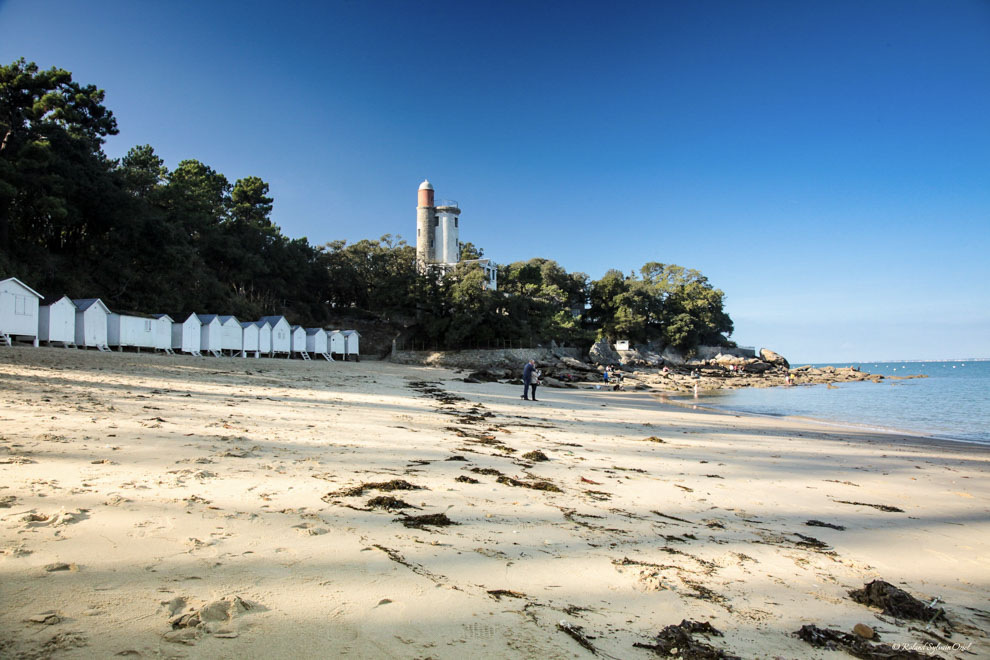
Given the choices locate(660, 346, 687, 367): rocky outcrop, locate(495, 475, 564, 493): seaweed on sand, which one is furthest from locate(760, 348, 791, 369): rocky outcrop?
locate(495, 475, 564, 493): seaweed on sand

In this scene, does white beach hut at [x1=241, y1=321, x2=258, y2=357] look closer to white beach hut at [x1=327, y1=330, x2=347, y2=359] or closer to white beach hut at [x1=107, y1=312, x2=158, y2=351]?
white beach hut at [x1=107, y1=312, x2=158, y2=351]

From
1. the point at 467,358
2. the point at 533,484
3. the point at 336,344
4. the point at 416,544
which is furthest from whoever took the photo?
the point at 467,358

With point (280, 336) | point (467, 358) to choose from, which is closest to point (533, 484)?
point (280, 336)

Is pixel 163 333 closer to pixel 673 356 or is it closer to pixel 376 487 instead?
pixel 376 487

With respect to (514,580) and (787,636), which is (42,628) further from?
(787,636)

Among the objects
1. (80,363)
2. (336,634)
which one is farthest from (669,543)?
(80,363)

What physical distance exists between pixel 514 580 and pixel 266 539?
1.76 metres

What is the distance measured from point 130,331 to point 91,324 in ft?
7.12

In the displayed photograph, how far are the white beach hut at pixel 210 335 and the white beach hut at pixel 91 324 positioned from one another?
684cm

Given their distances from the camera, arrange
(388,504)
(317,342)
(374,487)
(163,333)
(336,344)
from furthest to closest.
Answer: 1. (336,344)
2. (317,342)
3. (163,333)
4. (374,487)
5. (388,504)

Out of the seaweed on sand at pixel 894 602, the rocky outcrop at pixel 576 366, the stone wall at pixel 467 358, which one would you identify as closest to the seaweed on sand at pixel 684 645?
the seaweed on sand at pixel 894 602

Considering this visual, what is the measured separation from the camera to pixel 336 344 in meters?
44.9

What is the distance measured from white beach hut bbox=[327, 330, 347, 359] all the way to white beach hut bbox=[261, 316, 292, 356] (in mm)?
4223

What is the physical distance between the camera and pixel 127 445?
5684mm
